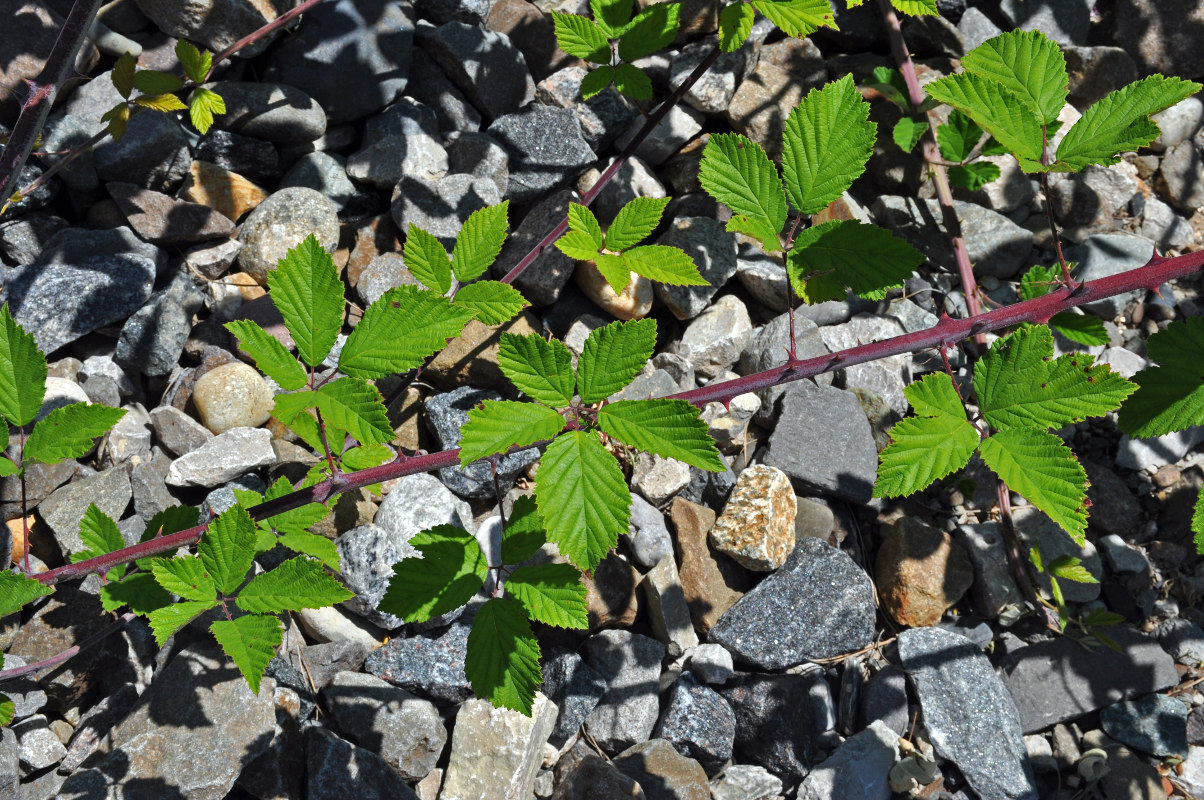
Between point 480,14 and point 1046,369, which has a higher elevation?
point 480,14

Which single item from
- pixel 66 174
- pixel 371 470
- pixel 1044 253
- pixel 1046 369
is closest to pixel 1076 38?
pixel 1044 253

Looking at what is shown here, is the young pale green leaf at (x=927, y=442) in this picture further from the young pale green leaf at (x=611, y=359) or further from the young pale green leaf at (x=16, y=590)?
the young pale green leaf at (x=16, y=590)

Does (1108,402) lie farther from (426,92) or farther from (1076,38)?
(426,92)

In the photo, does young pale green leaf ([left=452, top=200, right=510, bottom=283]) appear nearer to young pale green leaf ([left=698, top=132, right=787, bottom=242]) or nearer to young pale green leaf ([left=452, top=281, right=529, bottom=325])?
young pale green leaf ([left=452, top=281, right=529, bottom=325])

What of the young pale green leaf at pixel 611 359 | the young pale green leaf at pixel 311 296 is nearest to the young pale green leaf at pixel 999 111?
the young pale green leaf at pixel 611 359

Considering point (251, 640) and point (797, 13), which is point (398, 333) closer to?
point (251, 640)

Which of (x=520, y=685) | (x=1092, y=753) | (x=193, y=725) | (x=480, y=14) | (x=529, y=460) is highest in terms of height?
(x=480, y=14)

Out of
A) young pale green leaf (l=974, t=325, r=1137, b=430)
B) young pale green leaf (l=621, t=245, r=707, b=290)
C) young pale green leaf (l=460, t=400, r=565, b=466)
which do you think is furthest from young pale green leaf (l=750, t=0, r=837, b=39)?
young pale green leaf (l=460, t=400, r=565, b=466)
